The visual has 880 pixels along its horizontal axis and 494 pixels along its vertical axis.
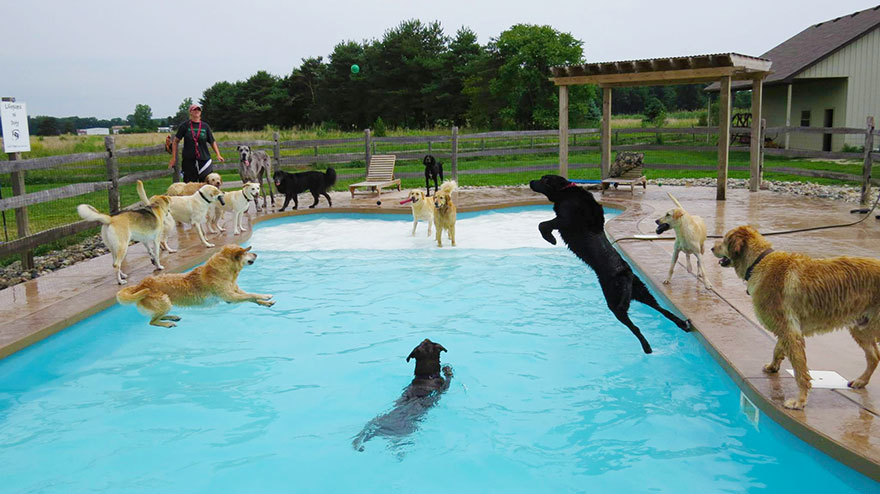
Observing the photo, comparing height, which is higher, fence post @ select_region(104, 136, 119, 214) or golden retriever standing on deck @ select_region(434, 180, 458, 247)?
fence post @ select_region(104, 136, 119, 214)

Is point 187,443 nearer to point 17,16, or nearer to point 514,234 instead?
point 514,234

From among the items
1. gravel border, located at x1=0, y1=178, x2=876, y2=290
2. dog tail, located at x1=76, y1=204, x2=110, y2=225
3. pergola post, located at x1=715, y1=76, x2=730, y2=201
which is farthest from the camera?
pergola post, located at x1=715, y1=76, x2=730, y2=201

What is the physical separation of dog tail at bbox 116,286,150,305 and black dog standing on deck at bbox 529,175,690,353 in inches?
129

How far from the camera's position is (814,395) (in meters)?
3.55

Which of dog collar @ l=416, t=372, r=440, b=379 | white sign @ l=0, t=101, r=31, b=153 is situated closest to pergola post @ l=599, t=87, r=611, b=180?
dog collar @ l=416, t=372, r=440, b=379

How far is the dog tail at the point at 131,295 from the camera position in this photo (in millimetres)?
4992

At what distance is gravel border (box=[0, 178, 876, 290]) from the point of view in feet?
26.1

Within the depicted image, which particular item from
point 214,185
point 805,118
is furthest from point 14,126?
point 805,118

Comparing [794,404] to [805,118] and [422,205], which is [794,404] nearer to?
[422,205]

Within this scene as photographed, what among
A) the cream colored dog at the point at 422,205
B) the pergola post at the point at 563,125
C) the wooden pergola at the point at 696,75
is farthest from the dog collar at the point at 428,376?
the pergola post at the point at 563,125

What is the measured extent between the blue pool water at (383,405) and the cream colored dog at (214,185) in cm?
295

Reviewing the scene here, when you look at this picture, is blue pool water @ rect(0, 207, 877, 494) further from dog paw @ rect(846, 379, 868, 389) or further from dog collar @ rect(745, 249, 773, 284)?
dog collar @ rect(745, 249, 773, 284)

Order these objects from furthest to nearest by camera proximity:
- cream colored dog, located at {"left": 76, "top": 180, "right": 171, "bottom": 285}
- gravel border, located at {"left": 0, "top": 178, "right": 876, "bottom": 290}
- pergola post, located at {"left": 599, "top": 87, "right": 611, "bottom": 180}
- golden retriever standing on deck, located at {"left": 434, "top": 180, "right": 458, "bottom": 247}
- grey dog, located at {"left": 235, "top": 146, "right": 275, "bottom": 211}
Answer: pergola post, located at {"left": 599, "top": 87, "right": 611, "bottom": 180} → grey dog, located at {"left": 235, "top": 146, "right": 275, "bottom": 211} → golden retriever standing on deck, located at {"left": 434, "top": 180, "right": 458, "bottom": 247} → gravel border, located at {"left": 0, "top": 178, "right": 876, "bottom": 290} → cream colored dog, located at {"left": 76, "top": 180, "right": 171, "bottom": 285}

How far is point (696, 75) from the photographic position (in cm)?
1186
